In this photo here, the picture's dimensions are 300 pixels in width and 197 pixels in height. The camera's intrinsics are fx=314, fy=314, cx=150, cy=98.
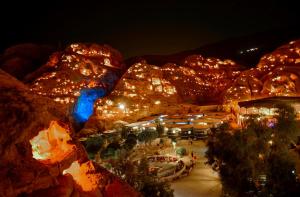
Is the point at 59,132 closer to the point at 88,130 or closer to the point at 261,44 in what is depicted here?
the point at 88,130

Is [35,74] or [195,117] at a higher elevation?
[35,74]

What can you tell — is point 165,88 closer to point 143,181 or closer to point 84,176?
point 143,181

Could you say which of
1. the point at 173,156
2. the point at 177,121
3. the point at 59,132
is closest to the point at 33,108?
the point at 59,132

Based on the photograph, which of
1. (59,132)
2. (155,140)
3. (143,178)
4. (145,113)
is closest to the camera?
(59,132)

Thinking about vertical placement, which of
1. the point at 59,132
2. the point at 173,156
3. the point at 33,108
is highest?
the point at 33,108

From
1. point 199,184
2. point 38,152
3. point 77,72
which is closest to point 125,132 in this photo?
point 199,184
